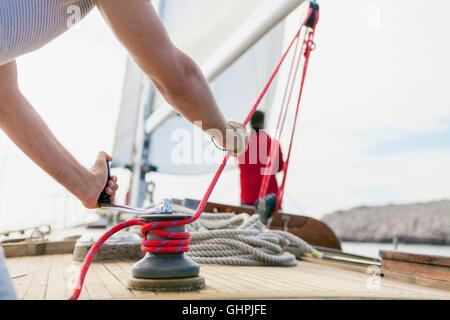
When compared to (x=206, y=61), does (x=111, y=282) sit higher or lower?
lower

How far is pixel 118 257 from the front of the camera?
149cm

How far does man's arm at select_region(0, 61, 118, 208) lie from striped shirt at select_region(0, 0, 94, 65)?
0.80 feet

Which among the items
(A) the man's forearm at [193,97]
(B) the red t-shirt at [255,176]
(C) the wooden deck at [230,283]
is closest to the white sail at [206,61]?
(B) the red t-shirt at [255,176]

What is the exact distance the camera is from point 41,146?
103 cm

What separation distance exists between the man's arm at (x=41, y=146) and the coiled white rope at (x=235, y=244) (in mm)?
495

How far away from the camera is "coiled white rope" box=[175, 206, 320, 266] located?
4.96 ft

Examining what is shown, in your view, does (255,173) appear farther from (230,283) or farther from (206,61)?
(230,283)

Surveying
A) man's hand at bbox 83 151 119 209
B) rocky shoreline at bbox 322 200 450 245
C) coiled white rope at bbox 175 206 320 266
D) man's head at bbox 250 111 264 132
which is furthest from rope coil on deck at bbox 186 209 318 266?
rocky shoreline at bbox 322 200 450 245

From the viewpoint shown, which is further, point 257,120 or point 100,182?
point 257,120

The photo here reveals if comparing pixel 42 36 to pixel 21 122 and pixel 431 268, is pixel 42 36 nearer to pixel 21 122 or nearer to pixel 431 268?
pixel 21 122

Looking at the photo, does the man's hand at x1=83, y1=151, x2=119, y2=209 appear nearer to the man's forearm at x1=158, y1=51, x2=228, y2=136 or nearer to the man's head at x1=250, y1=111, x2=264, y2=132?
the man's forearm at x1=158, y1=51, x2=228, y2=136

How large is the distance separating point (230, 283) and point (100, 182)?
401 mm

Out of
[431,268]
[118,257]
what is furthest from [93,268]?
[431,268]

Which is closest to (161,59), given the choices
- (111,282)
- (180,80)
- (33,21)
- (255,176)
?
(180,80)
